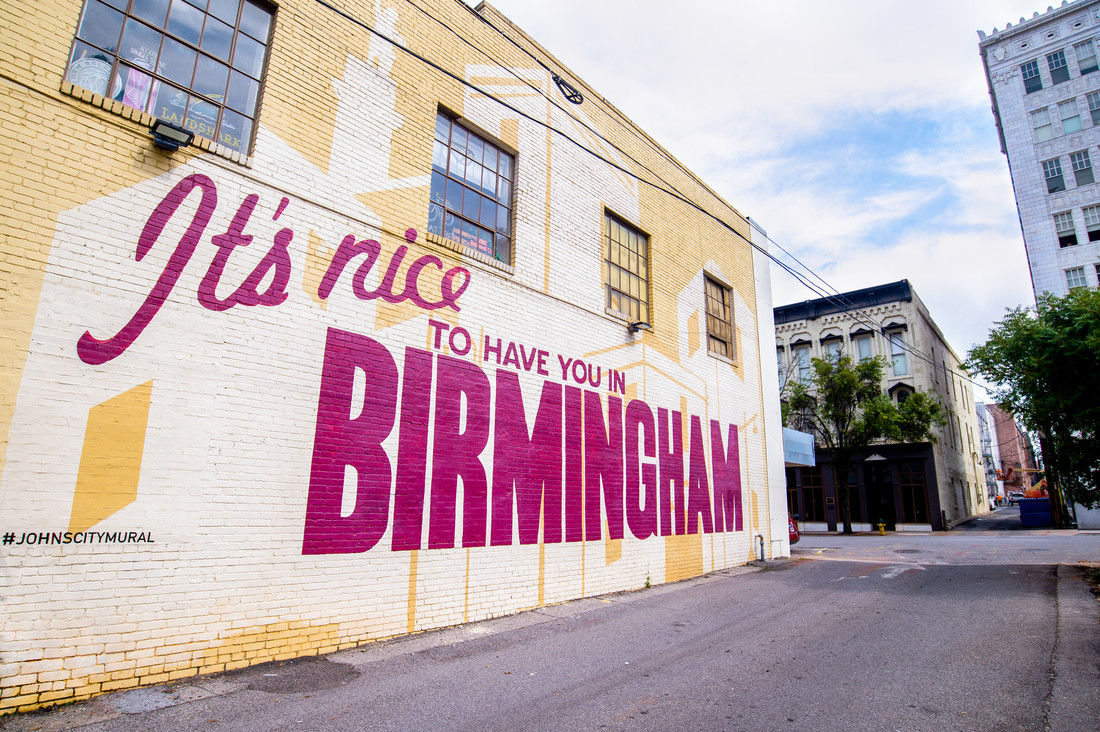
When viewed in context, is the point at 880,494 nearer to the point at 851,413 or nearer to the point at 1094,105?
the point at 851,413

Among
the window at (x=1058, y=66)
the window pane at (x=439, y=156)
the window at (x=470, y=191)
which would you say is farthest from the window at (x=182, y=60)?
the window at (x=1058, y=66)

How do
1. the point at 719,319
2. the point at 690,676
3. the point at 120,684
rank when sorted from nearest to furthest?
the point at 120,684
the point at 690,676
the point at 719,319

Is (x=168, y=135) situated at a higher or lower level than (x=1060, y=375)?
higher

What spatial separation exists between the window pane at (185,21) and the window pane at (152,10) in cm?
7

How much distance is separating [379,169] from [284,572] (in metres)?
4.90

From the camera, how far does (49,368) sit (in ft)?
15.5

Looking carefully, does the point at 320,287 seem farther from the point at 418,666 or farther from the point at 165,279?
the point at 418,666

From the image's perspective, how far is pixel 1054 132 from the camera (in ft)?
106

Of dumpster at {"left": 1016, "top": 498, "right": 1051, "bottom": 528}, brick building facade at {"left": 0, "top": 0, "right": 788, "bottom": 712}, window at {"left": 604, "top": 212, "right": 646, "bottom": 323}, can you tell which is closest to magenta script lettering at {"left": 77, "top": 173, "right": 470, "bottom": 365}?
brick building facade at {"left": 0, "top": 0, "right": 788, "bottom": 712}

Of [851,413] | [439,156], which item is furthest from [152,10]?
[851,413]

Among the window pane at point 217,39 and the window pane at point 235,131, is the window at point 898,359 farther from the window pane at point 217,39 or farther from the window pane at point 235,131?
the window pane at point 217,39

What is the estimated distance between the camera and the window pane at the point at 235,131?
6207 millimetres

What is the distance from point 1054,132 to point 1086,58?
4355mm

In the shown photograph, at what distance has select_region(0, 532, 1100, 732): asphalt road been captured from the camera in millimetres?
4238
